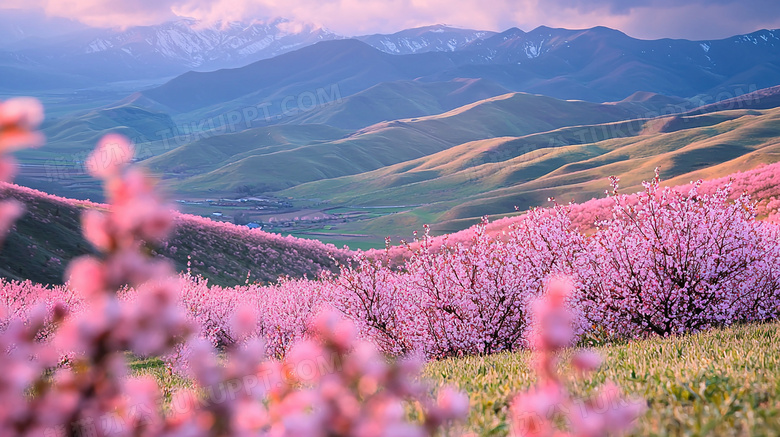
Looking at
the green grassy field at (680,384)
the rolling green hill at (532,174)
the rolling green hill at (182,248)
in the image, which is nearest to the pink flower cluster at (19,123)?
the green grassy field at (680,384)

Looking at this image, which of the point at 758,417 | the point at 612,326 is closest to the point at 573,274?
the point at 612,326

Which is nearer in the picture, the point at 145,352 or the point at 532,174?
the point at 145,352

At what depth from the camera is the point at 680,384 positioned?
4.91 m

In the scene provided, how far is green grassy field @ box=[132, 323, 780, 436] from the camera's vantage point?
3.67m

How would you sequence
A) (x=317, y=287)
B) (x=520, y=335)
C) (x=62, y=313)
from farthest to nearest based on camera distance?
(x=317, y=287), (x=520, y=335), (x=62, y=313)

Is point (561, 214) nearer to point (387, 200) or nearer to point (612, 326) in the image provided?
point (612, 326)

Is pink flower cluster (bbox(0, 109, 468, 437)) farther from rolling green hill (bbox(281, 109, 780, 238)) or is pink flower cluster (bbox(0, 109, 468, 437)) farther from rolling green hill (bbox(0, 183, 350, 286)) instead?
rolling green hill (bbox(281, 109, 780, 238))

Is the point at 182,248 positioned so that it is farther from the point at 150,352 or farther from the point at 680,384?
the point at 150,352

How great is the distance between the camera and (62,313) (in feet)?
7.80

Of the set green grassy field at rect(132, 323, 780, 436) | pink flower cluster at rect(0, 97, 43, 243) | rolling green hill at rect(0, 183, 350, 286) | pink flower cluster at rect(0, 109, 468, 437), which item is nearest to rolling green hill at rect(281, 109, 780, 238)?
rolling green hill at rect(0, 183, 350, 286)

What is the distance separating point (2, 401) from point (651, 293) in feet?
40.6

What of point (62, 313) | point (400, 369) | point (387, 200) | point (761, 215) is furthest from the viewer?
point (387, 200)

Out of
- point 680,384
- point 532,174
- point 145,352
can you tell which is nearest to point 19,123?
point 145,352

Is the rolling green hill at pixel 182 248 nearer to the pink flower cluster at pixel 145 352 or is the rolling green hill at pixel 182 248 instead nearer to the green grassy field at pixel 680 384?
the green grassy field at pixel 680 384
